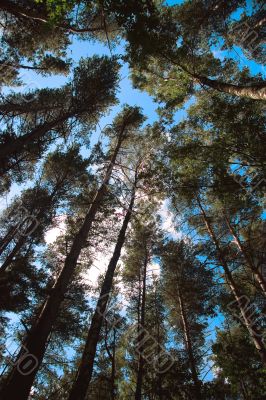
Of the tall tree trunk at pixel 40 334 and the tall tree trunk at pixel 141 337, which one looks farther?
the tall tree trunk at pixel 141 337

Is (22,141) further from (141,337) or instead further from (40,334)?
(141,337)

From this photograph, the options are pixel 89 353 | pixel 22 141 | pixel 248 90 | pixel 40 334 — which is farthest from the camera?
pixel 22 141

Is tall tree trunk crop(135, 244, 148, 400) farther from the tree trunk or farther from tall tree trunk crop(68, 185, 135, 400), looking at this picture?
the tree trunk

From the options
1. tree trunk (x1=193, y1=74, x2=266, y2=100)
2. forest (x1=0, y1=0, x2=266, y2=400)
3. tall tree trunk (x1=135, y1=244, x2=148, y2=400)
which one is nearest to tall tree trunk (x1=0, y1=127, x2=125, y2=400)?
forest (x1=0, y1=0, x2=266, y2=400)

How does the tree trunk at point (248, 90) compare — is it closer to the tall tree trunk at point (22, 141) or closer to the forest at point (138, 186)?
the forest at point (138, 186)

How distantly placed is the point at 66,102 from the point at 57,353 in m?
12.8

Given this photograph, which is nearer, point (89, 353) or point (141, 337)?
point (89, 353)

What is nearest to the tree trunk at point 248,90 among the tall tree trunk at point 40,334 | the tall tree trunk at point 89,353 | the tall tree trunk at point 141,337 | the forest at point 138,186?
the forest at point 138,186

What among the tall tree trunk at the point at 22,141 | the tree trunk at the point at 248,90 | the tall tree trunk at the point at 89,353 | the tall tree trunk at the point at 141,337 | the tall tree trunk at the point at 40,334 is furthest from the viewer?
the tall tree trunk at the point at 141,337

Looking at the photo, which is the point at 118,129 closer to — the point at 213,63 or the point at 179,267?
the point at 213,63

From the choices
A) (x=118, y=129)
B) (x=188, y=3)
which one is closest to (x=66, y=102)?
(x=118, y=129)

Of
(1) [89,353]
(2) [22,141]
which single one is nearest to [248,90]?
(2) [22,141]

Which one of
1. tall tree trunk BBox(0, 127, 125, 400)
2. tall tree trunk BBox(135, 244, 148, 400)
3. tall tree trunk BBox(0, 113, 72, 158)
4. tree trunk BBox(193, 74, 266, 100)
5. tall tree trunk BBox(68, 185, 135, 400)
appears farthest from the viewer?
tall tree trunk BBox(135, 244, 148, 400)

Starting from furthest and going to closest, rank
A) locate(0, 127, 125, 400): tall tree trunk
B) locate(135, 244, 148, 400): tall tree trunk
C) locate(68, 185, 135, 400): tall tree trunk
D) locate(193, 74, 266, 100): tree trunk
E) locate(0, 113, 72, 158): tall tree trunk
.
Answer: locate(135, 244, 148, 400): tall tree trunk
locate(0, 113, 72, 158): tall tree trunk
locate(68, 185, 135, 400): tall tree trunk
locate(193, 74, 266, 100): tree trunk
locate(0, 127, 125, 400): tall tree trunk
